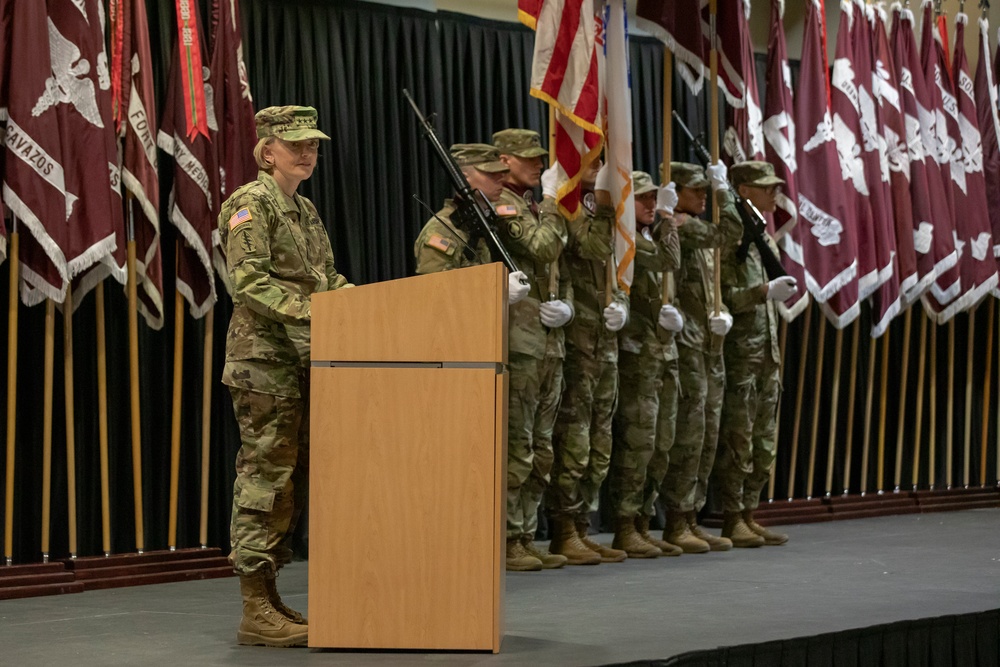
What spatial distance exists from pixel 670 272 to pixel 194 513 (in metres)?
2.33

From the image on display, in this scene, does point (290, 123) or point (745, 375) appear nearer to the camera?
point (290, 123)

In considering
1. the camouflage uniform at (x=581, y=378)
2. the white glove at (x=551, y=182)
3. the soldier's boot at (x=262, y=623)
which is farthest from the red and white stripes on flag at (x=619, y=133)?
the soldier's boot at (x=262, y=623)

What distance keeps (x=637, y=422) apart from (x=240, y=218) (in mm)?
2835

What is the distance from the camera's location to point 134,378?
228 inches

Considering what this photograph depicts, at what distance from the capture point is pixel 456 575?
3635 mm

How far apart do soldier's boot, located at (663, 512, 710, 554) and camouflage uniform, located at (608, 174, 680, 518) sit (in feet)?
0.78

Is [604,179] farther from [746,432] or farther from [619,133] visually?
[746,432]

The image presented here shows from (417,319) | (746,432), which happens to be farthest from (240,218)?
(746,432)

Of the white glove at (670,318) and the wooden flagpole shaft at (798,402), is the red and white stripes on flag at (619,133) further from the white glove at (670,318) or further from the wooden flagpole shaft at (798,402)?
the wooden flagpole shaft at (798,402)

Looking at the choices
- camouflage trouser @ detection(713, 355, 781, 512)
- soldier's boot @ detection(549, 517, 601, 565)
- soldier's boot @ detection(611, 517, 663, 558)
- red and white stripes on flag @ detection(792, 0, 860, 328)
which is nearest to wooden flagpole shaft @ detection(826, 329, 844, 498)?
red and white stripes on flag @ detection(792, 0, 860, 328)

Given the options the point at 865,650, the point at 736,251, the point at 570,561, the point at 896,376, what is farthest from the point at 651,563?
the point at 896,376

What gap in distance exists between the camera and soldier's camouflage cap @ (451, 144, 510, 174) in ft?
18.8

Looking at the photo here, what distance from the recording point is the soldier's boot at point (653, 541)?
20.9 ft

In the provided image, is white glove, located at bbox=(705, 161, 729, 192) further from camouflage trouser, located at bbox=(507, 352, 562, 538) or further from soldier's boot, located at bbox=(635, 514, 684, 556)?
soldier's boot, located at bbox=(635, 514, 684, 556)
